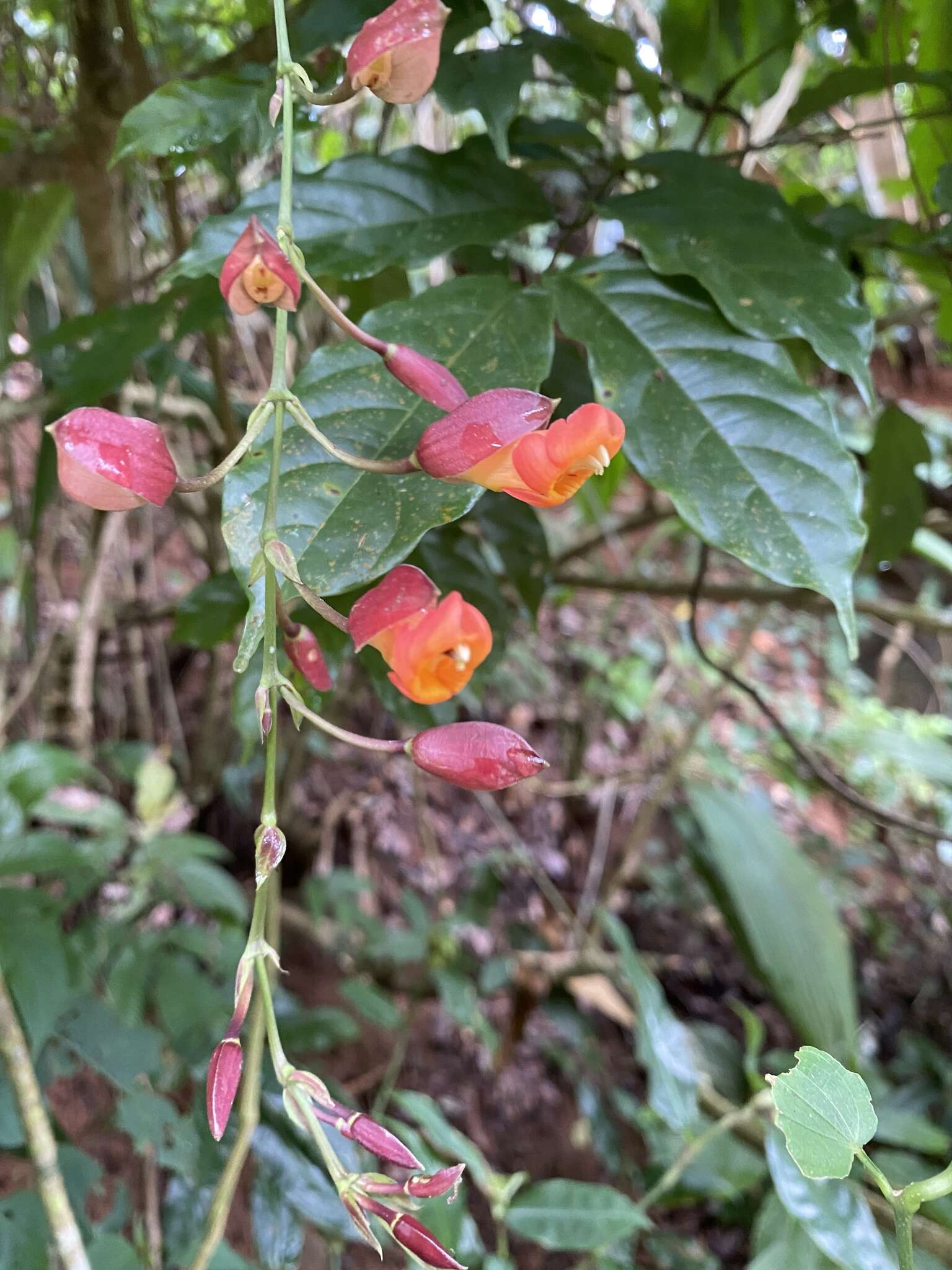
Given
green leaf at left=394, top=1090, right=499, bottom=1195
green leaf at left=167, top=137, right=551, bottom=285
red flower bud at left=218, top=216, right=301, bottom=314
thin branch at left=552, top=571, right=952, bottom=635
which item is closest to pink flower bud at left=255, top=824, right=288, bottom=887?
Result: red flower bud at left=218, top=216, right=301, bottom=314

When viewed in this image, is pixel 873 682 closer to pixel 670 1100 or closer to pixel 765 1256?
pixel 670 1100

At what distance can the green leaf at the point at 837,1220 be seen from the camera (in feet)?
1.75

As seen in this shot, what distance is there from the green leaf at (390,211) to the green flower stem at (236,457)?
0.18 metres

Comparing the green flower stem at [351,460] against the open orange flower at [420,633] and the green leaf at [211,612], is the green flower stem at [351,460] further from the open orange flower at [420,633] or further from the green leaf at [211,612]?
the green leaf at [211,612]

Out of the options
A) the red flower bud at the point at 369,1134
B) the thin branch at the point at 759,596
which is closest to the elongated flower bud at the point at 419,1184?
the red flower bud at the point at 369,1134

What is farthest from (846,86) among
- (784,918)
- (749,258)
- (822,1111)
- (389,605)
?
(784,918)

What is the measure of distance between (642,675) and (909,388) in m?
1.13

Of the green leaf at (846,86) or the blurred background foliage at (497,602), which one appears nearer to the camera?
the blurred background foliage at (497,602)

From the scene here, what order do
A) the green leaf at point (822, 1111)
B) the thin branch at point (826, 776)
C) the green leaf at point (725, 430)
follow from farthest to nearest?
the thin branch at point (826, 776) < the green leaf at point (725, 430) < the green leaf at point (822, 1111)

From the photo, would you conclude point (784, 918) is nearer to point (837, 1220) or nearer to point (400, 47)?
point (837, 1220)

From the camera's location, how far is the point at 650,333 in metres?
0.51

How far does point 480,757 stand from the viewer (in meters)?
0.34

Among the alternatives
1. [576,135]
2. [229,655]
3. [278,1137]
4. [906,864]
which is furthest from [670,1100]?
[906,864]

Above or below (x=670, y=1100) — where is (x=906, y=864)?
below
